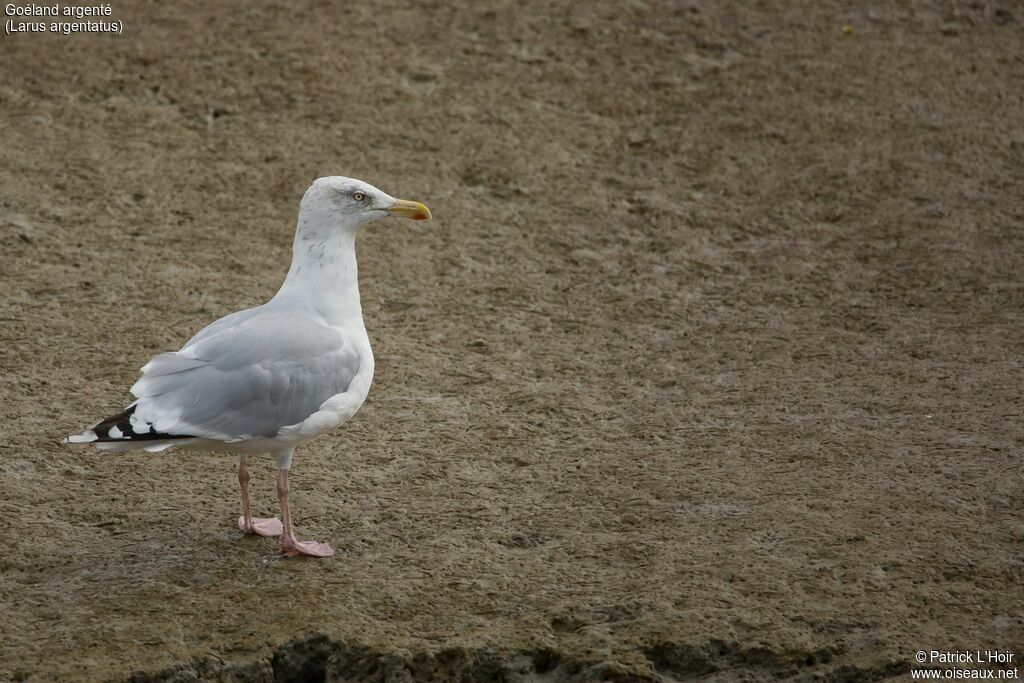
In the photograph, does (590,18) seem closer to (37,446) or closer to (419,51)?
(419,51)

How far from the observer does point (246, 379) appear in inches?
186

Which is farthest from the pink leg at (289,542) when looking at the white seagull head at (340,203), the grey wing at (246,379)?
the white seagull head at (340,203)

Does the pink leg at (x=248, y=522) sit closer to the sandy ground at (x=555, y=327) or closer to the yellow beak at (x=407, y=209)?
the sandy ground at (x=555, y=327)

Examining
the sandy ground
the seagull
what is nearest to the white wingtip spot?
the seagull

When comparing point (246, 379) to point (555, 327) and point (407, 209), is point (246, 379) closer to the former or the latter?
point (407, 209)

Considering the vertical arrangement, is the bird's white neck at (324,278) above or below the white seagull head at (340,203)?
below

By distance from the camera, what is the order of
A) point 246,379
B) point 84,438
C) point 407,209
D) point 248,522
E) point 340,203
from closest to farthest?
point 84,438
point 246,379
point 248,522
point 340,203
point 407,209

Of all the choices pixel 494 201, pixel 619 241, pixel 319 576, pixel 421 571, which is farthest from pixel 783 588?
pixel 494 201

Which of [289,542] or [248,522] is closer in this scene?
[289,542]

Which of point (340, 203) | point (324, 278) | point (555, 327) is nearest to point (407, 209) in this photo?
point (340, 203)

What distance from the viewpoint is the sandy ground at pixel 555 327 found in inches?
181

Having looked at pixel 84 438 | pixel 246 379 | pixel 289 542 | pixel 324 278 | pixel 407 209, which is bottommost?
pixel 289 542

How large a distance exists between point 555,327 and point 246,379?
103 inches

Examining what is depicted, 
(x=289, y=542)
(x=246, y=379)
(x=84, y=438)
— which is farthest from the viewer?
(x=289, y=542)
